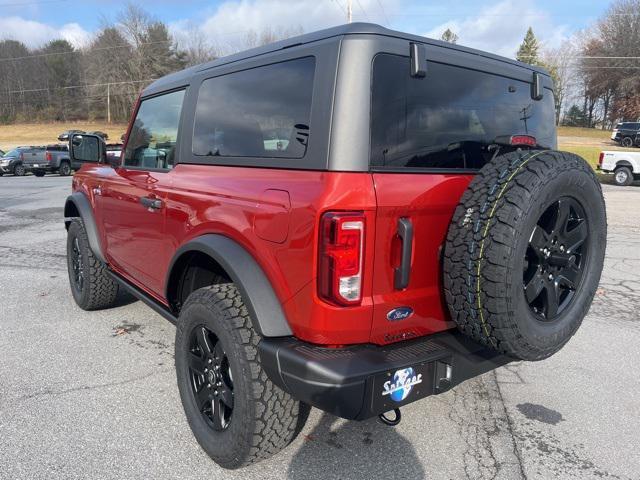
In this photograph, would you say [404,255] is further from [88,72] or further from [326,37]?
[88,72]

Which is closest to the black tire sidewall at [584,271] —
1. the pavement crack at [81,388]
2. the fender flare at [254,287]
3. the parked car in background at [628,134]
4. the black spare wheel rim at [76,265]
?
the fender flare at [254,287]

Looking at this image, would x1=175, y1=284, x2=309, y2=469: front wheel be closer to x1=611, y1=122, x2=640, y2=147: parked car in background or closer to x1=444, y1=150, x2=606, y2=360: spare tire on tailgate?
x1=444, y1=150, x2=606, y2=360: spare tire on tailgate

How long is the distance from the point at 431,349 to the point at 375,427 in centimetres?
87

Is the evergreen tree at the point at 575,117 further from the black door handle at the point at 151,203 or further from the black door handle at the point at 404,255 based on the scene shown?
the black door handle at the point at 404,255

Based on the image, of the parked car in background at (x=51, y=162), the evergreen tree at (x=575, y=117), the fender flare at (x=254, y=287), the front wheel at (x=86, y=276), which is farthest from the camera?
the evergreen tree at (x=575, y=117)

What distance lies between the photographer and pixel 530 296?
2230 millimetres

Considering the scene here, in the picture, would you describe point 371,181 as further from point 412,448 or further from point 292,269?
point 412,448

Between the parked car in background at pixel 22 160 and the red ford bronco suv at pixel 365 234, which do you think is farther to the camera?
the parked car in background at pixel 22 160

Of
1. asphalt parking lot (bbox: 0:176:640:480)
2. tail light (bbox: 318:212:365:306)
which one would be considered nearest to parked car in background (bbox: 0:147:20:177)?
asphalt parking lot (bbox: 0:176:640:480)

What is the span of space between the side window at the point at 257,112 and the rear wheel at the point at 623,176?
20.8 metres

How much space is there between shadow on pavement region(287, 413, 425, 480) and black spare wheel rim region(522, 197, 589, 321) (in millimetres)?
1007

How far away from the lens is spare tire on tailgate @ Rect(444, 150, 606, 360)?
1.99 m

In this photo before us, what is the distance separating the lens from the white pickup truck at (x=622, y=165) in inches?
749

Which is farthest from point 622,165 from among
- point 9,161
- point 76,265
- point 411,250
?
point 9,161
